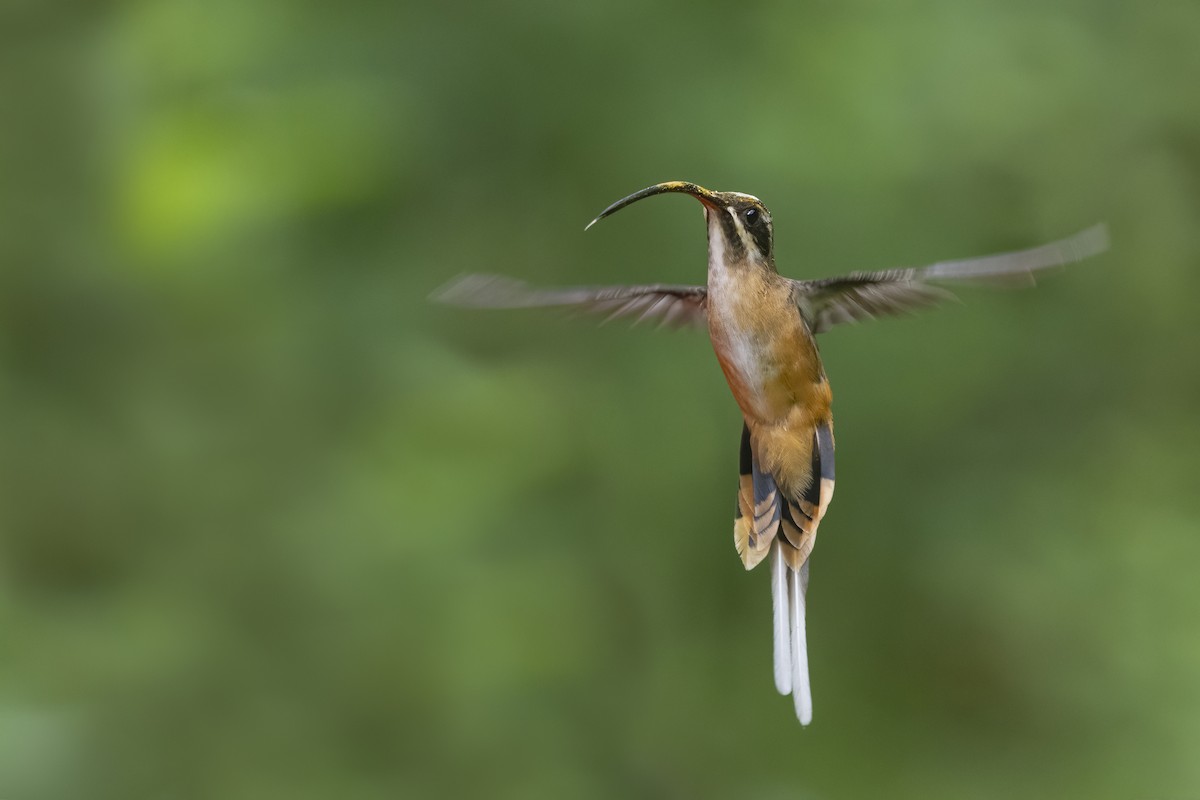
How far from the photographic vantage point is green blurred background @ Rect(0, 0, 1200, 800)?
9.66 ft

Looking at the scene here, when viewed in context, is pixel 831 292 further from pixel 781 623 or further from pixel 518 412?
pixel 518 412

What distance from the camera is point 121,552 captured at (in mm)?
3217

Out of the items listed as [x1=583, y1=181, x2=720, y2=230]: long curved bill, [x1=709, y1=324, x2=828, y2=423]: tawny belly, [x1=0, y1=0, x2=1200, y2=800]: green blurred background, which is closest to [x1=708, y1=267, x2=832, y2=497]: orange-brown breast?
[x1=709, y1=324, x2=828, y2=423]: tawny belly

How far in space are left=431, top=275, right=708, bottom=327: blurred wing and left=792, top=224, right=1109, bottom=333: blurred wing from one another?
130 mm

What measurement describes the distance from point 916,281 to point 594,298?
31 centimetres

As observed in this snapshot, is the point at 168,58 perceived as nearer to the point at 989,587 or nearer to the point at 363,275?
the point at 363,275

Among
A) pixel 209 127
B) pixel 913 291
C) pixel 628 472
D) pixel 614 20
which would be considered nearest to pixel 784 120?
pixel 614 20

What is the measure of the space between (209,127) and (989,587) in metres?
2.45

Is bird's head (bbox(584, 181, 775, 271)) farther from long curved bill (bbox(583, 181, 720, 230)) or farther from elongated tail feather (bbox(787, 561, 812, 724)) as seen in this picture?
elongated tail feather (bbox(787, 561, 812, 724))

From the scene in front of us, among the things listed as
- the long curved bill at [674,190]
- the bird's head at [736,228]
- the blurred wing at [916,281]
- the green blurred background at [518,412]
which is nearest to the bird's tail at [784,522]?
the blurred wing at [916,281]

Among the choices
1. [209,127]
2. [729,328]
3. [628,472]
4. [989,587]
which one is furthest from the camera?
[989,587]

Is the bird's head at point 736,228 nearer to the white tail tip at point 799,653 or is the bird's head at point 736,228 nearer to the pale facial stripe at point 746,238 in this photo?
the pale facial stripe at point 746,238

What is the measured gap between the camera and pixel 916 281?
4.05 ft

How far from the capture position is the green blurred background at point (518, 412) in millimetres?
2945
